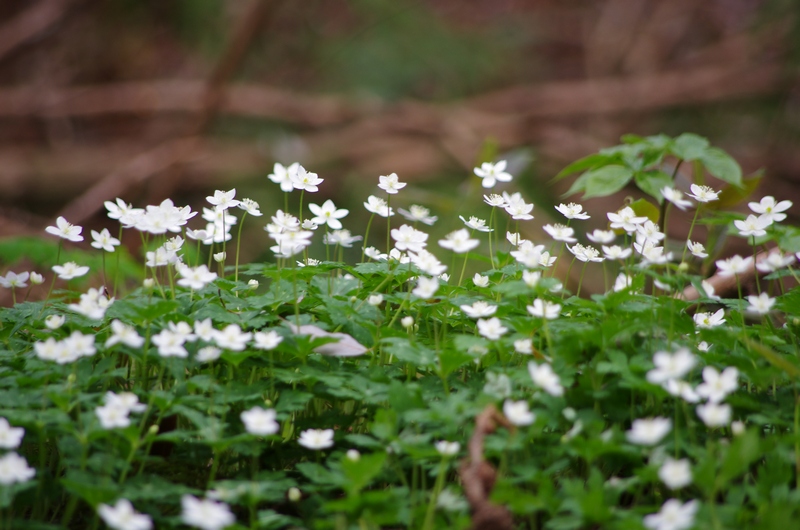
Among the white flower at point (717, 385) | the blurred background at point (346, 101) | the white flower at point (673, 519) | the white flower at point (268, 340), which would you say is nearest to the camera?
the white flower at point (673, 519)

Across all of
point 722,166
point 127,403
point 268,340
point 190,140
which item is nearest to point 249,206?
point 268,340

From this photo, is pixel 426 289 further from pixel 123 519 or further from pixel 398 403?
pixel 123 519

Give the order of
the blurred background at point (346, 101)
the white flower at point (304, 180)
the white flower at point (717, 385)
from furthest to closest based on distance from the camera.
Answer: the blurred background at point (346, 101), the white flower at point (304, 180), the white flower at point (717, 385)

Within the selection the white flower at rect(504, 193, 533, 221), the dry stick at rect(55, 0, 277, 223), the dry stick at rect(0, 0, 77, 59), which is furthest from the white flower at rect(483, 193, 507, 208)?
the dry stick at rect(0, 0, 77, 59)

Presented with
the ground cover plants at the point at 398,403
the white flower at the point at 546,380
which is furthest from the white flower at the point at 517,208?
the white flower at the point at 546,380

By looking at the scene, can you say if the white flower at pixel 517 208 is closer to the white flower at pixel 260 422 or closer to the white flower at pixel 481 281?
the white flower at pixel 481 281

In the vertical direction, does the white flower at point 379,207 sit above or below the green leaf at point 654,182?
below
